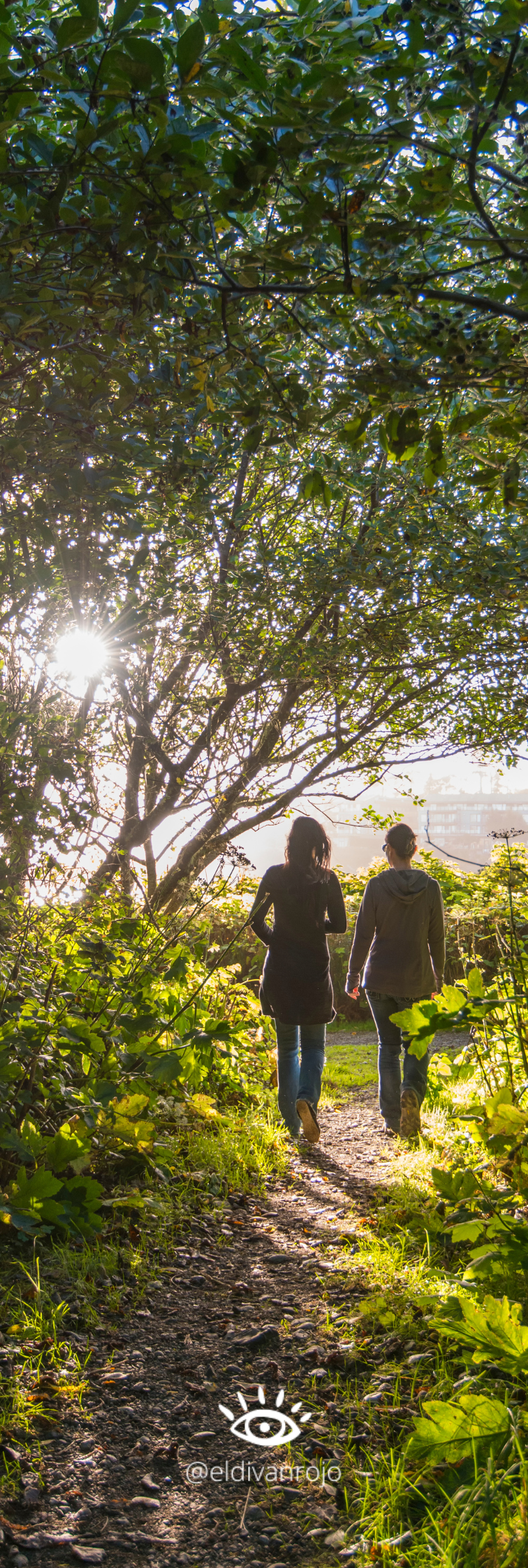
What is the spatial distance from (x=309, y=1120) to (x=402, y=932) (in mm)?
1157

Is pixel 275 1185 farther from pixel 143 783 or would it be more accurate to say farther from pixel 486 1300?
pixel 143 783

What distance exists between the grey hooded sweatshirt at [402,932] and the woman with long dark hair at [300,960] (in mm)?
244

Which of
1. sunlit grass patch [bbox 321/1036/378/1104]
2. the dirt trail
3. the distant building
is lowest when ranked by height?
the dirt trail

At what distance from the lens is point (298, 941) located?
4793 mm

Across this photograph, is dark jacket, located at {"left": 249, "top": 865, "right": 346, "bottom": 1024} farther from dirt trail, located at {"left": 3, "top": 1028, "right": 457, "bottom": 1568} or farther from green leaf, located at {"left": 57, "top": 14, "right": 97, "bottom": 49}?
green leaf, located at {"left": 57, "top": 14, "right": 97, "bottom": 49}

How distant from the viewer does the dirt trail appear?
6.07 ft

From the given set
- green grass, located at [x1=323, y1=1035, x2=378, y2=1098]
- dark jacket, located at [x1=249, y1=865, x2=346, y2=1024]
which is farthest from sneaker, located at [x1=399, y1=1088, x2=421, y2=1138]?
green grass, located at [x1=323, y1=1035, x2=378, y2=1098]

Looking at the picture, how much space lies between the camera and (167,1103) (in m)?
4.23

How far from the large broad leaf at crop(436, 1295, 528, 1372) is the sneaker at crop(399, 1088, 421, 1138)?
2.68 m

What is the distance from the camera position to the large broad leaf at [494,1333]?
72.7 inches

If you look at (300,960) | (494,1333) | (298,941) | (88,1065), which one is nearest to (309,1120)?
(300,960)

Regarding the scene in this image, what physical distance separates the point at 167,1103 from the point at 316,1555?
2.51 meters

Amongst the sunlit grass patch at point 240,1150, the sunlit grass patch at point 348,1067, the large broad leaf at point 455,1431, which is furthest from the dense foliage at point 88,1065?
the sunlit grass patch at point 348,1067

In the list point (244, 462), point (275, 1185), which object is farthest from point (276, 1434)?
point (244, 462)
